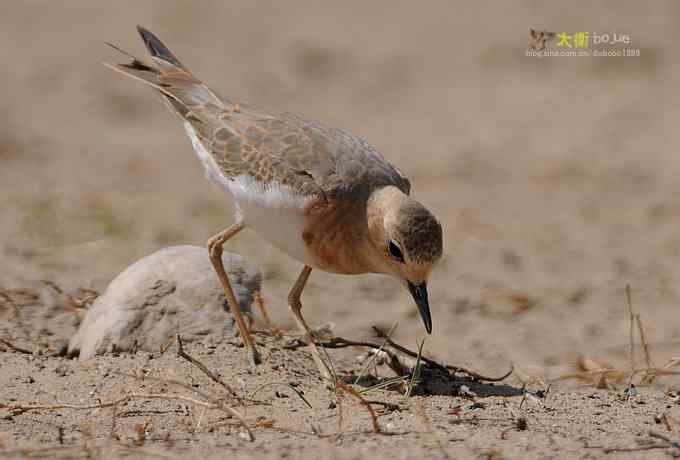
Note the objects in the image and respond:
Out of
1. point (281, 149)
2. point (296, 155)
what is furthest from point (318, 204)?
point (281, 149)

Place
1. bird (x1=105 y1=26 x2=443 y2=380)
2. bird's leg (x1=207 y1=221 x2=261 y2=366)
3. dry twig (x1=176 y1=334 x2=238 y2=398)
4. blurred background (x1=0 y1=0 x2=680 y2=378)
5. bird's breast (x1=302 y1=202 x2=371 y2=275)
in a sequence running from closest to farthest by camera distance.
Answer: dry twig (x1=176 y1=334 x2=238 y2=398)
bird (x1=105 y1=26 x2=443 y2=380)
bird's breast (x1=302 y1=202 x2=371 y2=275)
bird's leg (x1=207 y1=221 x2=261 y2=366)
blurred background (x1=0 y1=0 x2=680 y2=378)

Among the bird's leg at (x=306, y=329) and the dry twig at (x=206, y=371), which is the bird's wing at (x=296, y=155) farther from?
the dry twig at (x=206, y=371)

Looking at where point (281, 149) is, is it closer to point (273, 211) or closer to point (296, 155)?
point (296, 155)

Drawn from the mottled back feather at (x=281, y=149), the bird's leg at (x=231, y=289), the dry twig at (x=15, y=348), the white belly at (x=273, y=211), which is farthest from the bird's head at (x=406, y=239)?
the dry twig at (x=15, y=348)

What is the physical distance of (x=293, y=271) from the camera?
8867mm

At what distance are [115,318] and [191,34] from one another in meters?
11.3

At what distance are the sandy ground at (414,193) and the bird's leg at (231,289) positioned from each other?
0.16 meters

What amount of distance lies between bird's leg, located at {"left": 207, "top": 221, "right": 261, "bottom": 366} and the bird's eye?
1.06 metres

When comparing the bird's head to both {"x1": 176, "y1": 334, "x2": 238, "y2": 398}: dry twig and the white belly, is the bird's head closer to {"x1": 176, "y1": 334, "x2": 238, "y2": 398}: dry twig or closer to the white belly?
the white belly

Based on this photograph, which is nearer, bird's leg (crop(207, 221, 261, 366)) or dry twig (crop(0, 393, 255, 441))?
dry twig (crop(0, 393, 255, 441))

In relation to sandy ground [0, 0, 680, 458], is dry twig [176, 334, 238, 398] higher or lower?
lower

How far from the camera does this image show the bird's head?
518 centimetres

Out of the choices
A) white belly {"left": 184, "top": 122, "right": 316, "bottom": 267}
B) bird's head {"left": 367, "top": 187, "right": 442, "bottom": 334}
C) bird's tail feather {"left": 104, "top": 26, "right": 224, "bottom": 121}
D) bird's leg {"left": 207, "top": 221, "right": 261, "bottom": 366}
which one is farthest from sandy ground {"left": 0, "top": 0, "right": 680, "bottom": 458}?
bird's tail feather {"left": 104, "top": 26, "right": 224, "bottom": 121}

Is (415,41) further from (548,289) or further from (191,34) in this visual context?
(548,289)
